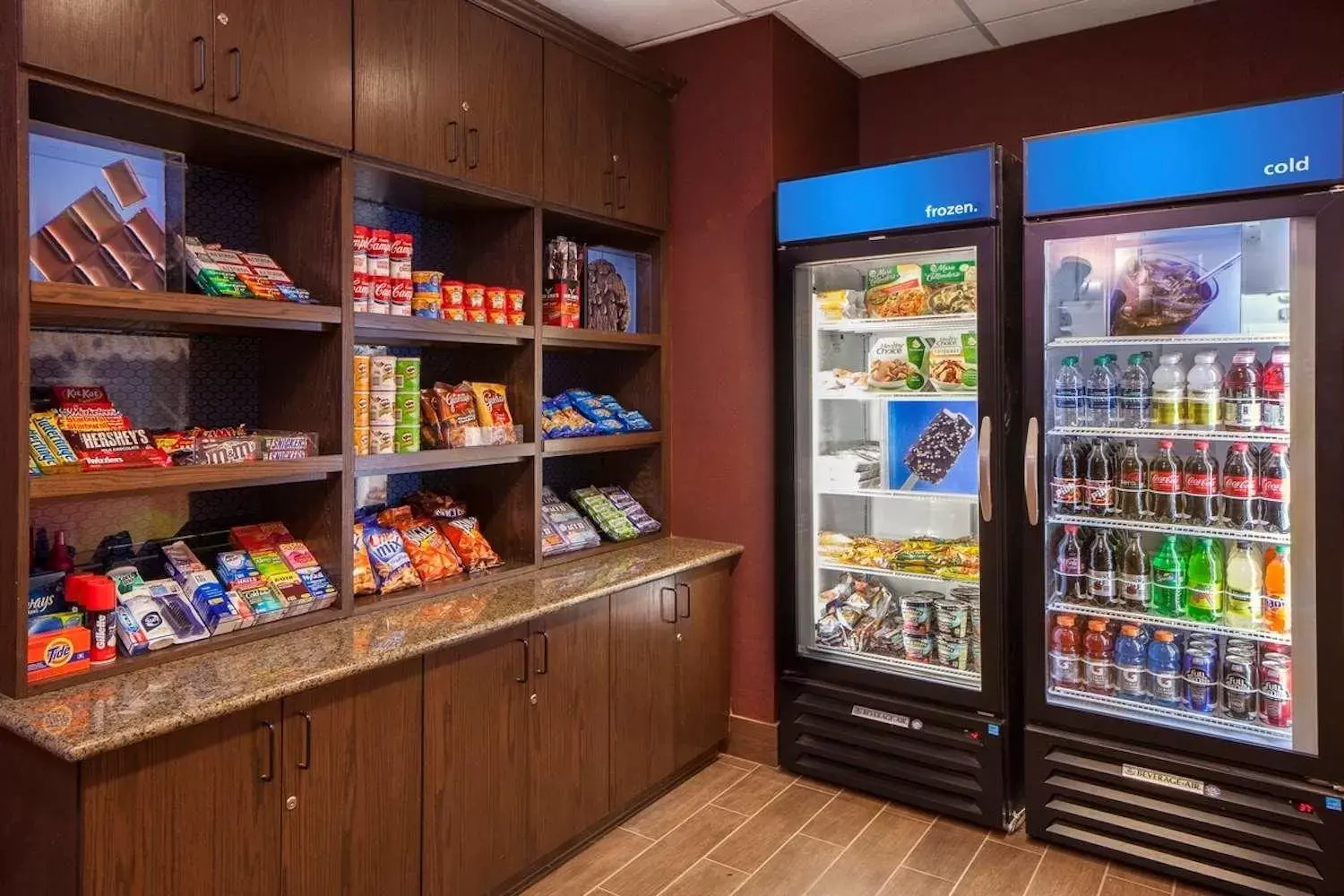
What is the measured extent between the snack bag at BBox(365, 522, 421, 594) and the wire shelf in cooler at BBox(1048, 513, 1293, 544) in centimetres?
213

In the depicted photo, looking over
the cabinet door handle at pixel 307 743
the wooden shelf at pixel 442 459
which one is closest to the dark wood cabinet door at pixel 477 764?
the cabinet door handle at pixel 307 743

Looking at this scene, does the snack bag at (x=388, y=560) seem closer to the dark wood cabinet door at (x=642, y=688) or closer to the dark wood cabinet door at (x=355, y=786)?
the dark wood cabinet door at (x=355, y=786)

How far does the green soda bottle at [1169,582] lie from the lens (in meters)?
2.91

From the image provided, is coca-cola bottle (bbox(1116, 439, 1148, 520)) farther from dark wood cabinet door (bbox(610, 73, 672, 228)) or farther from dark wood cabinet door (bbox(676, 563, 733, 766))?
dark wood cabinet door (bbox(610, 73, 672, 228))

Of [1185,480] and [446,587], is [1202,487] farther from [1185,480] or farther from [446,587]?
[446,587]

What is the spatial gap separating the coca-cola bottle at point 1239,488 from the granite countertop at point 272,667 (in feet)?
6.16

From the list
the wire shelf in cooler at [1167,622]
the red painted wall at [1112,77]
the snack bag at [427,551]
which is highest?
the red painted wall at [1112,77]

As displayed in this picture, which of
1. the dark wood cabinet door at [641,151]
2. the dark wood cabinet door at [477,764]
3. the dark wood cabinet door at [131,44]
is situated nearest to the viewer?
the dark wood cabinet door at [131,44]

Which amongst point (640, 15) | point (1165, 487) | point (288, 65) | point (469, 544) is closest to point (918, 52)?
point (640, 15)

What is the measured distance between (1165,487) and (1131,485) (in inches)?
4.0

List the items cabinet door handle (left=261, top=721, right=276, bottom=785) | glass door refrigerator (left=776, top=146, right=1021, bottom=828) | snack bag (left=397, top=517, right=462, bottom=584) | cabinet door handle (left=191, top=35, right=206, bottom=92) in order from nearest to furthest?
cabinet door handle (left=261, top=721, right=276, bottom=785)
cabinet door handle (left=191, top=35, right=206, bottom=92)
snack bag (left=397, top=517, right=462, bottom=584)
glass door refrigerator (left=776, top=146, right=1021, bottom=828)

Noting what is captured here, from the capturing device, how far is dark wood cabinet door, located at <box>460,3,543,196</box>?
284 centimetres

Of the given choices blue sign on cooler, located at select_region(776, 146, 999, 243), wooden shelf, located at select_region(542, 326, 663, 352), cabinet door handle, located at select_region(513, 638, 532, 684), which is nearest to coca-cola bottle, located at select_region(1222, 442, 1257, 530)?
blue sign on cooler, located at select_region(776, 146, 999, 243)

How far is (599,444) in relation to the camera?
11.3ft
